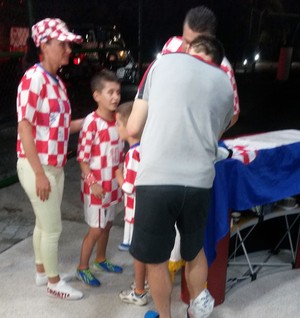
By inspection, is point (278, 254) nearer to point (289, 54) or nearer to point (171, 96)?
point (171, 96)

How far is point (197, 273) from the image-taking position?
7.14ft

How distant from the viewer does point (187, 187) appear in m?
1.85

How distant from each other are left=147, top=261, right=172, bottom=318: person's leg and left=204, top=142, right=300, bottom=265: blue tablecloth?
32 centimetres

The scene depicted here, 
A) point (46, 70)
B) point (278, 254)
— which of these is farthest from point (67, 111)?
point (278, 254)

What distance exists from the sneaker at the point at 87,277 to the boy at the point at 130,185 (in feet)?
0.68

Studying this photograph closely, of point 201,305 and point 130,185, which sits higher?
point 130,185

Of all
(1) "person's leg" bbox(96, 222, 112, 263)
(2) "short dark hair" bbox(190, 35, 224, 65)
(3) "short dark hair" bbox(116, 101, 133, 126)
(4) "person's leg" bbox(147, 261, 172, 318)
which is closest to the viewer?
(2) "short dark hair" bbox(190, 35, 224, 65)

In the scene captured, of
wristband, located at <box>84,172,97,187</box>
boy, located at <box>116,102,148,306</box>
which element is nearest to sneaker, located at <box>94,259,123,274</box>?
boy, located at <box>116,102,148,306</box>

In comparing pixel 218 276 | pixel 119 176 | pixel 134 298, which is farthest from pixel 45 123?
pixel 218 276

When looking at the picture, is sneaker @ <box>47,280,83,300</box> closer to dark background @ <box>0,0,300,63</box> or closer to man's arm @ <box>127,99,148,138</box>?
man's arm @ <box>127,99,148,138</box>

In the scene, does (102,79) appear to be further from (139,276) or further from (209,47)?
(139,276)

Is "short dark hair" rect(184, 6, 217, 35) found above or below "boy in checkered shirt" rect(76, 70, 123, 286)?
above

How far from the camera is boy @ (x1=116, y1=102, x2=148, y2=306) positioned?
229 centimetres

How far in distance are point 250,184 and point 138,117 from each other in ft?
2.75
